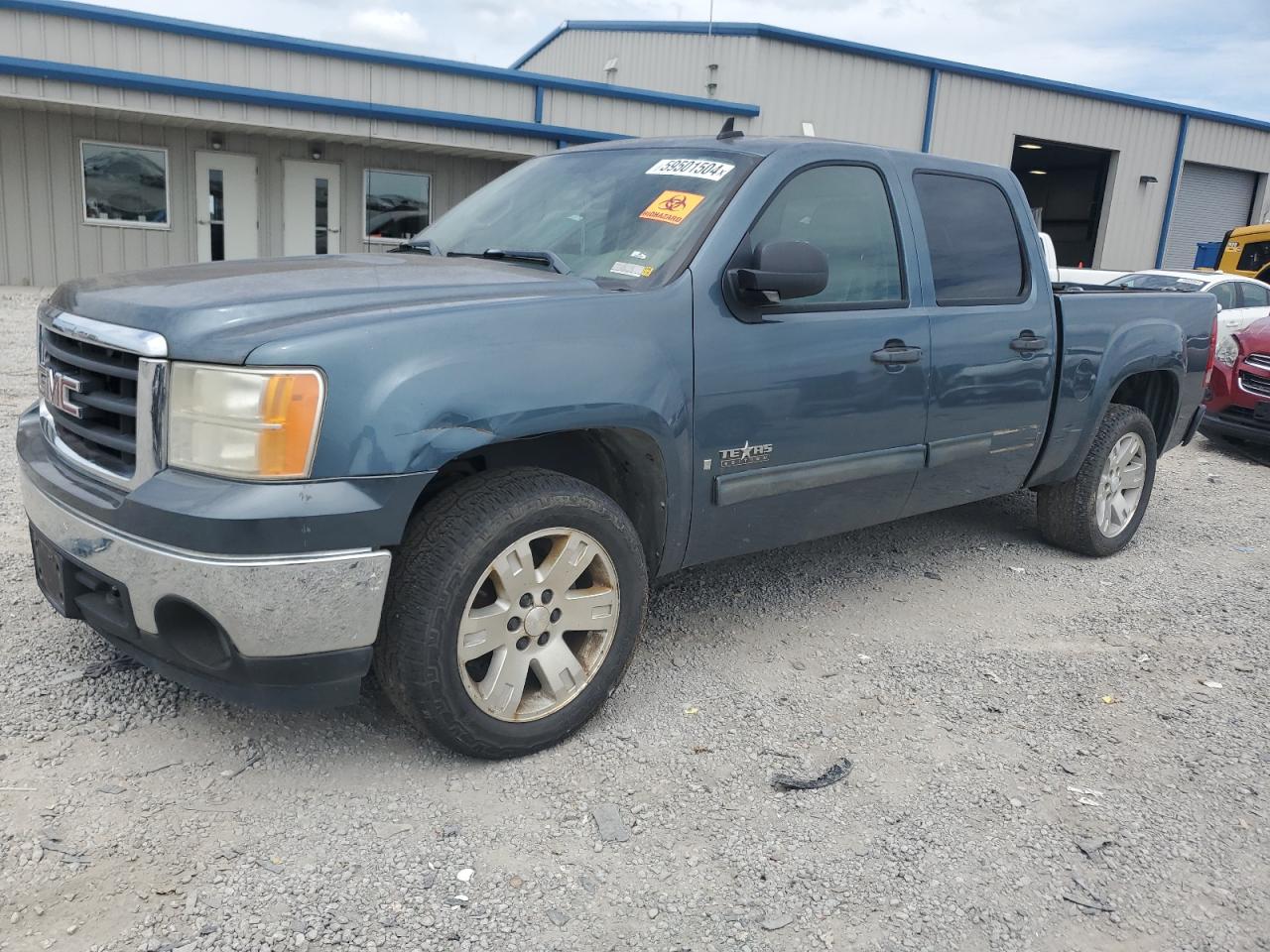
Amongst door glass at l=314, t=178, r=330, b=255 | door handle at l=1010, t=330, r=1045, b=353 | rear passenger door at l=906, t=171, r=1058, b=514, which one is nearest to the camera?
rear passenger door at l=906, t=171, r=1058, b=514

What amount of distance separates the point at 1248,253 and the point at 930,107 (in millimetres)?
6848

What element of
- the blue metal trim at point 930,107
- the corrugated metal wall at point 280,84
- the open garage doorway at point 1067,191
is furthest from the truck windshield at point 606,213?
the open garage doorway at point 1067,191

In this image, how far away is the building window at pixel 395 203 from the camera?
1706 cm

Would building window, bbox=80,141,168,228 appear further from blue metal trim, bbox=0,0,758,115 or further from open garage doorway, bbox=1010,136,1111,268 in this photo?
open garage doorway, bbox=1010,136,1111,268

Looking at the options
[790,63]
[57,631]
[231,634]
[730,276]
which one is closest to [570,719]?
[231,634]

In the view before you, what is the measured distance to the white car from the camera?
42.5ft

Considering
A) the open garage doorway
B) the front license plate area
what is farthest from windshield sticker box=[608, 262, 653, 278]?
the open garage doorway

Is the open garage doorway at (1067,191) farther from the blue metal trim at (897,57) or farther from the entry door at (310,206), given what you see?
the entry door at (310,206)

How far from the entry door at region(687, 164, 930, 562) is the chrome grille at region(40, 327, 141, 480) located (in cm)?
162

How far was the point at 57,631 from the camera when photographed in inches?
142

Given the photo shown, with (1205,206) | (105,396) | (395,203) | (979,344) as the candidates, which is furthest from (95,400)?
(1205,206)

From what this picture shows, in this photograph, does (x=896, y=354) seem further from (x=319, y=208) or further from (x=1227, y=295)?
(x=319, y=208)

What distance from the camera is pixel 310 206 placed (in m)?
16.6

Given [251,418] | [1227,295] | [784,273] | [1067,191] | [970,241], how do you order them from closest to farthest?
[251,418] < [784,273] < [970,241] < [1227,295] < [1067,191]
